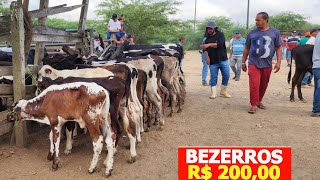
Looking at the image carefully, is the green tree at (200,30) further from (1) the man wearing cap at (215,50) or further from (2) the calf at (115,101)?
(2) the calf at (115,101)

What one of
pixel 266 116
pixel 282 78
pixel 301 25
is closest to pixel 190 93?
pixel 266 116

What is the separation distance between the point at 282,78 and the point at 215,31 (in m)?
6.61

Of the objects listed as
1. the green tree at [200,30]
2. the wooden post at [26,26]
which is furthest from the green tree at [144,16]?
the wooden post at [26,26]

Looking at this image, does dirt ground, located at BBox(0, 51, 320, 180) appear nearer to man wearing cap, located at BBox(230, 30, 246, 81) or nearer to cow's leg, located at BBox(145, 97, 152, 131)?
cow's leg, located at BBox(145, 97, 152, 131)

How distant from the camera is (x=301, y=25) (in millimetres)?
39531

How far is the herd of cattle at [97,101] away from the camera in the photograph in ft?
14.8

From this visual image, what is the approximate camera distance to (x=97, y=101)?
445 centimetres

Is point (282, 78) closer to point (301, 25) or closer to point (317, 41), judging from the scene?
point (317, 41)

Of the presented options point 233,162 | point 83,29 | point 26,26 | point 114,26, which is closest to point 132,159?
point 26,26

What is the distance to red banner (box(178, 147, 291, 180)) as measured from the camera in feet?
8.18

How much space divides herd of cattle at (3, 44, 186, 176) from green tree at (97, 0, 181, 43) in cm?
2669

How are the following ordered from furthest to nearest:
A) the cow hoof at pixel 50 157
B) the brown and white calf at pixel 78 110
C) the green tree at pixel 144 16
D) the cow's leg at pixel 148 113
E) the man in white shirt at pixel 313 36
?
the green tree at pixel 144 16 → the man in white shirt at pixel 313 36 → the cow's leg at pixel 148 113 → the cow hoof at pixel 50 157 → the brown and white calf at pixel 78 110

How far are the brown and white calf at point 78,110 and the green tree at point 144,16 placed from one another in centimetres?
2876

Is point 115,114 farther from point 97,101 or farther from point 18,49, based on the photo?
point 18,49
